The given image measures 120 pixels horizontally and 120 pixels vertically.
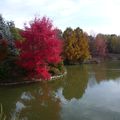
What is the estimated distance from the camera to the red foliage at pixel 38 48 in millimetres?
25359

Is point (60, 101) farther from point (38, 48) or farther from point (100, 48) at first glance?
point (100, 48)

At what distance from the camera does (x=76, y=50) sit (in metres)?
48.0

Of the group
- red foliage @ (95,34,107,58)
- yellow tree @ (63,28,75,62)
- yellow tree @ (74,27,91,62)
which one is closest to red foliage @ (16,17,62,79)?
yellow tree @ (63,28,75,62)

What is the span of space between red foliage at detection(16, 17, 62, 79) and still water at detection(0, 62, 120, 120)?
68.1 inches

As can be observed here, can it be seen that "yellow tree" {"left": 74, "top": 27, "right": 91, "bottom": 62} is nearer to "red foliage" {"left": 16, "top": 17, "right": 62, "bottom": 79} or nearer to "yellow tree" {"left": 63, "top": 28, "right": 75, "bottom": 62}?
"yellow tree" {"left": 63, "top": 28, "right": 75, "bottom": 62}

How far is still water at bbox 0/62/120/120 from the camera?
1433cm

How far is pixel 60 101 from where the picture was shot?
18.1 metres

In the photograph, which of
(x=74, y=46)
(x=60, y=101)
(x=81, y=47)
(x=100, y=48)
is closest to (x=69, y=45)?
(x=74, y=46)

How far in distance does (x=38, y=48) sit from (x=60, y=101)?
28.6 feet

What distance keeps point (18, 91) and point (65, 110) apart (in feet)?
22.9

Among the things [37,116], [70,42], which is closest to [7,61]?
[37,116]

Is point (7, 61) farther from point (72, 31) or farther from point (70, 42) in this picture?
point (72, 31)

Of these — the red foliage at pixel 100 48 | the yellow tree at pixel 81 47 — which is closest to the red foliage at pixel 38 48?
the yellow tree at pixel 81 47

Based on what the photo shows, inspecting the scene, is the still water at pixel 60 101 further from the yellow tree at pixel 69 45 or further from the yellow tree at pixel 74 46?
the yellow tree at pixel 74 46
